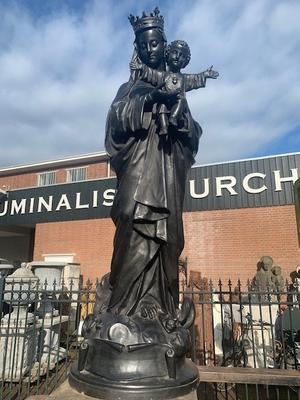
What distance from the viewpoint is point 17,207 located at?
19641mm

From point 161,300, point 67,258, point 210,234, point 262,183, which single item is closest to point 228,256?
point 210,234

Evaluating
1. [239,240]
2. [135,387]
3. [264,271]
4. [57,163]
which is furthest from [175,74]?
[57,163]

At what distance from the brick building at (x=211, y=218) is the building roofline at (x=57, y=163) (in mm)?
7077

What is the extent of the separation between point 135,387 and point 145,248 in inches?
38.7

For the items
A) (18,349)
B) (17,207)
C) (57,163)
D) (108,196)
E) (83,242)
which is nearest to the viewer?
(18,349)

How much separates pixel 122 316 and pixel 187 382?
2.14ft

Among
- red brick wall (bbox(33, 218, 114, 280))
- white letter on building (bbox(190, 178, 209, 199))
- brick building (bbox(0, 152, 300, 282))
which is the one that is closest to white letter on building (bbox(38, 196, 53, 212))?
brick building (bbox(0, 152, 300, 282))

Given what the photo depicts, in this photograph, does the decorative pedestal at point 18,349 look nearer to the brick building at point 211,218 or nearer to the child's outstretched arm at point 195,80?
the child's outstretched arm at point 195,80

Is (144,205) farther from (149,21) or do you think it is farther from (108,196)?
(108,196)

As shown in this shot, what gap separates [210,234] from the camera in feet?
49.9

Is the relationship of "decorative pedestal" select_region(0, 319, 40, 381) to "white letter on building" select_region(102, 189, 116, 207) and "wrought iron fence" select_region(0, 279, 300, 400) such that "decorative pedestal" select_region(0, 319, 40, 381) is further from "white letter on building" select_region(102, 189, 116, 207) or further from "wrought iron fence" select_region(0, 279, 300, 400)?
"white letter on building" select_region(102, 189, 116, 207)

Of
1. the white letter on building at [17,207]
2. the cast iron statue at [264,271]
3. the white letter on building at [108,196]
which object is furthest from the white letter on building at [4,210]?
the cast iron statue at [264,271]

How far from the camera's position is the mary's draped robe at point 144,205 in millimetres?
2678

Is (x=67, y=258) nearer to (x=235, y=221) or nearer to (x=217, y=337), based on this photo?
(x=235, y=221)
